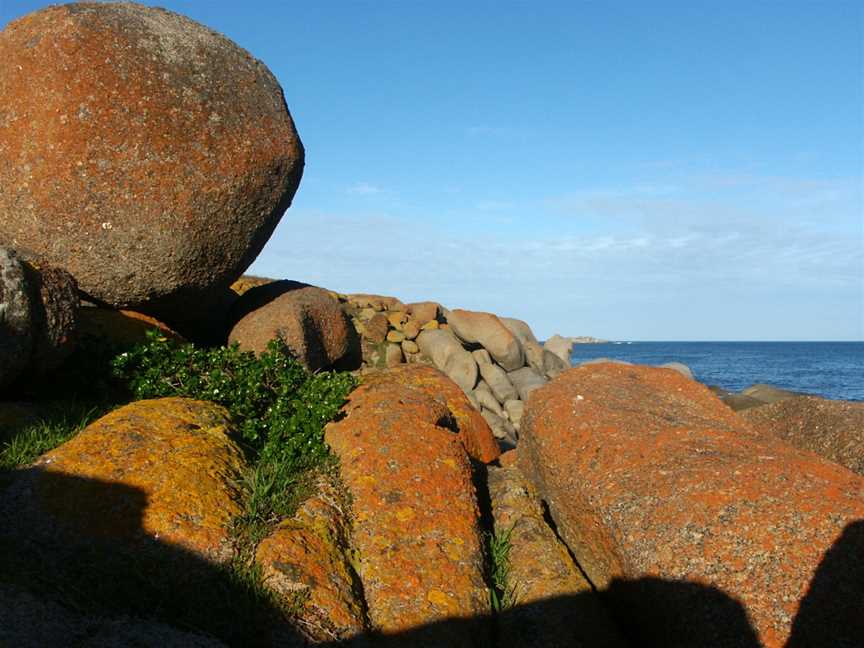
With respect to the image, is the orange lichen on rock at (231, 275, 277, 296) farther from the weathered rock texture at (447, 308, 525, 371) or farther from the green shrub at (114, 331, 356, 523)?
the green shrub at (114, 331, 356, 523)

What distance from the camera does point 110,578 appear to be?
484 cm

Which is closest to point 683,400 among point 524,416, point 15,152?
point 524,416

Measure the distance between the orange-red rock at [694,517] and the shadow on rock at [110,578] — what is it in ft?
8.58

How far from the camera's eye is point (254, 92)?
9.34 metres

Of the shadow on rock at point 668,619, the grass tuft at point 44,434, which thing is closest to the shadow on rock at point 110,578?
the grass tuft at point 44,434

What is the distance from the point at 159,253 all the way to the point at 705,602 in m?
7.18

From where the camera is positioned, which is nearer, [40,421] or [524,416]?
[40,421]

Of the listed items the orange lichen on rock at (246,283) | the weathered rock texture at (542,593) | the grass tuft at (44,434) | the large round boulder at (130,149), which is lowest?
the weathered rock texture at (542,593)

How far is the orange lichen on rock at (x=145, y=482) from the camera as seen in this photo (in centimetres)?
523

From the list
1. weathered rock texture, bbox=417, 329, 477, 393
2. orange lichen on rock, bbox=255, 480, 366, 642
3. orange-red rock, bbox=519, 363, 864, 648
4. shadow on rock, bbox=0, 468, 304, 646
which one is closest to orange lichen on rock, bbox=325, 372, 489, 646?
orange lichen on rock, bbox=255, 480, 366, 642

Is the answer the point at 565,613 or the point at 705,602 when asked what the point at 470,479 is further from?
the point at 705,602

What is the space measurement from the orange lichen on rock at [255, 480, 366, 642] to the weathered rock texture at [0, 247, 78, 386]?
343 cm

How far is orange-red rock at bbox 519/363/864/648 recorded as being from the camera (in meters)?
4.72

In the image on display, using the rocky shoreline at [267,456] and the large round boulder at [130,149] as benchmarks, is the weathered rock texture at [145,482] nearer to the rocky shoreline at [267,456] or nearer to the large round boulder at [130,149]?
the rocky shoreline at [267,456]
